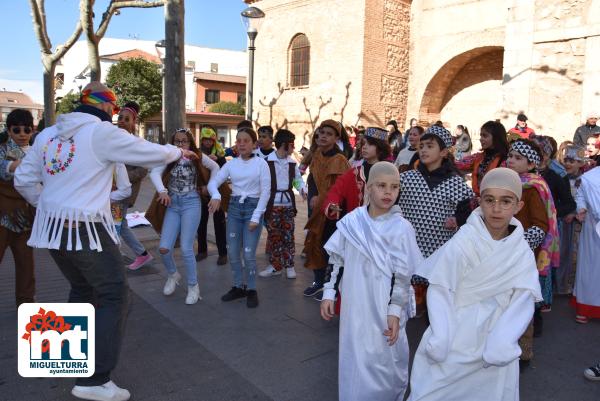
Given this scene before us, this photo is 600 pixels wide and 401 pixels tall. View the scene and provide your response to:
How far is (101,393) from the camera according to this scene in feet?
9.77

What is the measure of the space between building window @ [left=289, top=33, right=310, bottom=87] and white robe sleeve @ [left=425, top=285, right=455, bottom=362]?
765 inches

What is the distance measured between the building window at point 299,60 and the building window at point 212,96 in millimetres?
29994

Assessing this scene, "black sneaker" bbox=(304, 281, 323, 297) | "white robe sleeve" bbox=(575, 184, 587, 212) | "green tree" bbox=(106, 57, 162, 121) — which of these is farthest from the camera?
"green tree" bbox=(106, 57, 162, 121)

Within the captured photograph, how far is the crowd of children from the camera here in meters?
2.38

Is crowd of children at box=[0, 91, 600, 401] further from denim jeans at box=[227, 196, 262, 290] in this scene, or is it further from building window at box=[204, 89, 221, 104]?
building window at box=[204, 89, 221, 104]

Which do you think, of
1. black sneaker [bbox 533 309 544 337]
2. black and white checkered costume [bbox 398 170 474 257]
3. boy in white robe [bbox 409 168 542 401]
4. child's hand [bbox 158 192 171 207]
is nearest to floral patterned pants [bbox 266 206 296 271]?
child's hand [bbox 158 192 171 207]

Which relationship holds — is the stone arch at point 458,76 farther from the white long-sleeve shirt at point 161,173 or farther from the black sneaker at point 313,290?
the white long-sleeve shirt at point 161,173

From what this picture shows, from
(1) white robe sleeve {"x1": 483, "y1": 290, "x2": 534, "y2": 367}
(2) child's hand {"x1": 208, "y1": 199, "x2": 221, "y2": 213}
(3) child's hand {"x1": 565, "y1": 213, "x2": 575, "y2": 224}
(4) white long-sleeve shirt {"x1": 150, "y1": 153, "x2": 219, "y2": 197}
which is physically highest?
(4) white long-sleeve shirt {"x1": 150, "y1": 153, "x2": 219, "y2": 197}

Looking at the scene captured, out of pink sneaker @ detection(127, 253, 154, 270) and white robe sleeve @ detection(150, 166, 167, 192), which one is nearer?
white robe sleeve @ detection(150, 166, 167, 192)

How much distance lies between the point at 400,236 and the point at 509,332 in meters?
0.84

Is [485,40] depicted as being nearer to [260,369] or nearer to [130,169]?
[130,169]

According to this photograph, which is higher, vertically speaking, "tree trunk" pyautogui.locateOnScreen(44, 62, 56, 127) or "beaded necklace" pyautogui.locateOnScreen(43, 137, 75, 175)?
"tree trunk" pyautogui.locateOnScreen(44, 62, 56, 127)

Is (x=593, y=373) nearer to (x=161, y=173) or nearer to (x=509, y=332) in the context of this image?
(x=509, y=332)

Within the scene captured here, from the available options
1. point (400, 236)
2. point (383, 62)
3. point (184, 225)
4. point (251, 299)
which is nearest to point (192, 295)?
point (251, 299)
